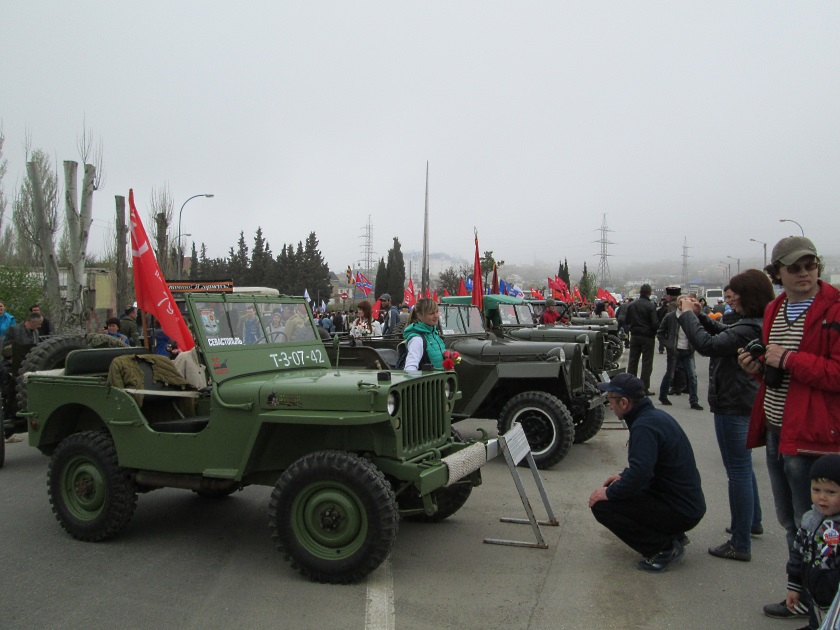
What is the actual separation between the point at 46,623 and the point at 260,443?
1.59 m

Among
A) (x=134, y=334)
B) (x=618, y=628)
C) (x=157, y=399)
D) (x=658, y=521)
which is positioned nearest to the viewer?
(x=618, y=628)

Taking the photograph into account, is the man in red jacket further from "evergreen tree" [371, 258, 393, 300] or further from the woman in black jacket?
"evergreen tree" [371, 258, 393, 300]

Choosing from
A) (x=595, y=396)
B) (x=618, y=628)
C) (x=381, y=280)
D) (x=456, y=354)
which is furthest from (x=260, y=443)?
(x=381, y=280)

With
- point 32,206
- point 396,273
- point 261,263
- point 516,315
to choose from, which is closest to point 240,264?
point 261,263

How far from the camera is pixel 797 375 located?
3789 millimetres

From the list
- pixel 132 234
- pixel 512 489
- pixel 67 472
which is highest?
pixel 132 234

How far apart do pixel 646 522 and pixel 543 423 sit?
10.9 feet

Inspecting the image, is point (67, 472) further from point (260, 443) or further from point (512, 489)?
point (512, 489)

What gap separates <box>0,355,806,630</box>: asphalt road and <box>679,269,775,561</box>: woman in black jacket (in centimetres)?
35

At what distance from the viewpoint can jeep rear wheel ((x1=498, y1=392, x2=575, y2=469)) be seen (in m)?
7.98

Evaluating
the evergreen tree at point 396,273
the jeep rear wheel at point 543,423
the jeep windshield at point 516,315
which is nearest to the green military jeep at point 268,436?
the jeep rear wheel at point 543,423

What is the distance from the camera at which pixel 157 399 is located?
6.16 meters

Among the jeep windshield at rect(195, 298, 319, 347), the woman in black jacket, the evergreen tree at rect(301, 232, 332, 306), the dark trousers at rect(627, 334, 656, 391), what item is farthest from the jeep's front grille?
the evergreen tree at rect(301, 232, 332, 306)

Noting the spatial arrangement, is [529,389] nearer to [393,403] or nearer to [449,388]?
[449,388]
